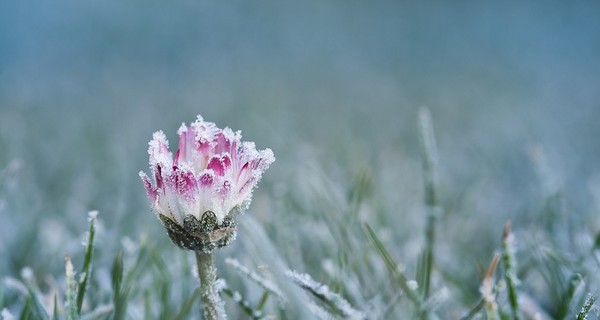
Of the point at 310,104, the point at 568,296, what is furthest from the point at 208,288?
the point at 310,104

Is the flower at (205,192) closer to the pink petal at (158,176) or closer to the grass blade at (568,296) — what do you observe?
the pink petal at (158,176)

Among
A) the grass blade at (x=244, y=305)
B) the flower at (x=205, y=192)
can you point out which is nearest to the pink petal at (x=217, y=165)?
the flower at (x=205, y=192)

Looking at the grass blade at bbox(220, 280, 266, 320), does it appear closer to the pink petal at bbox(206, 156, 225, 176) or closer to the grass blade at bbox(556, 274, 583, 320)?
the pink petal at bbox(206, 156, 225, 176)

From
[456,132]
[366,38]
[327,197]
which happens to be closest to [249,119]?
[456,132]

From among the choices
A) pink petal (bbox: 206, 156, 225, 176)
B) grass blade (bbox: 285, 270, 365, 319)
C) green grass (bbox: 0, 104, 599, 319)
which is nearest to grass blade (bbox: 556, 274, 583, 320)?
green grass (bbox: 0, 104, 599, 319)

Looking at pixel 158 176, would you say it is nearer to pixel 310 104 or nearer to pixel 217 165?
pixel 217 165

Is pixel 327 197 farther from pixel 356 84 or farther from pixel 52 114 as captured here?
pixel 356 84
